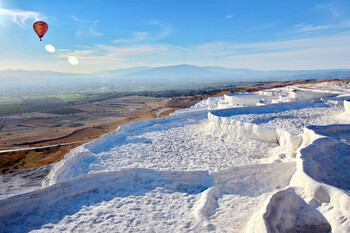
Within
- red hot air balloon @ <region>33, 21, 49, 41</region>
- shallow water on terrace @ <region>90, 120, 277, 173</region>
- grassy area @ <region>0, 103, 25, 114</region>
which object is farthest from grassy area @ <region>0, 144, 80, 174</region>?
grassy area @ <region>0, 103, 25, 114</region>

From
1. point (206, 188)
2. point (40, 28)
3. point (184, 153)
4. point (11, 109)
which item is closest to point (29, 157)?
point (40, 28)

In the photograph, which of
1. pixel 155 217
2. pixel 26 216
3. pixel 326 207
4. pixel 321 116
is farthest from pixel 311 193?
pixel 321 116

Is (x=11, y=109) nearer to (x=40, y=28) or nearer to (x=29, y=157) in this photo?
(x=29, y=157)

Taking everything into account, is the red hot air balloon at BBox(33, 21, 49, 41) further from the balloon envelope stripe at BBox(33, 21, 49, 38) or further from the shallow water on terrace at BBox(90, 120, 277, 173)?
the shallow water on terrace at BBox(90, 120, 277, 173)

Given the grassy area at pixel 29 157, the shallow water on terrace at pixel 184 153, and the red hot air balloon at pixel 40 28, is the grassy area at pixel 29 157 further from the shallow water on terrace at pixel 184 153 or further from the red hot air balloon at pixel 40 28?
the red hot air balloon at pixel 40 28

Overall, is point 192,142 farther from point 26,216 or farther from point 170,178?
point 26,216

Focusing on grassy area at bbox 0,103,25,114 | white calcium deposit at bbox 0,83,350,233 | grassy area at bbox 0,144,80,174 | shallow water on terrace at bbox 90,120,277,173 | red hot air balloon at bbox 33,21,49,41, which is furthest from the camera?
grassy area at bbox 0,103,25,114
